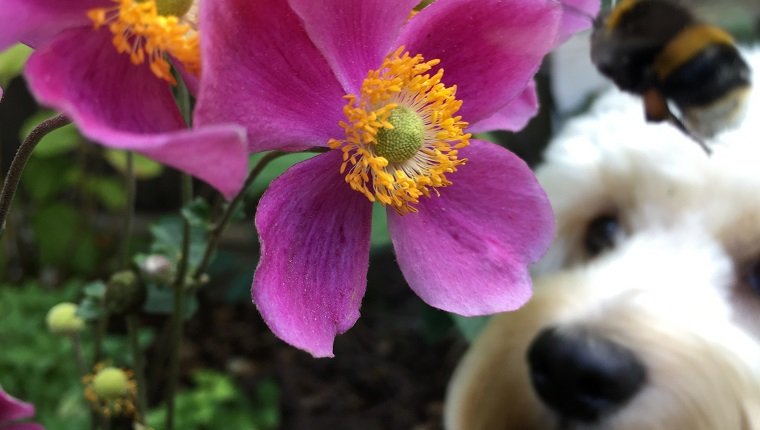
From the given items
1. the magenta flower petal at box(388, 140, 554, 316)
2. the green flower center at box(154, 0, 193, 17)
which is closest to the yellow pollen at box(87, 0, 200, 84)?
the green flower center at box(154, 0, 193, 17)

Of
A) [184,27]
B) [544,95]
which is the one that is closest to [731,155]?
[544,95]

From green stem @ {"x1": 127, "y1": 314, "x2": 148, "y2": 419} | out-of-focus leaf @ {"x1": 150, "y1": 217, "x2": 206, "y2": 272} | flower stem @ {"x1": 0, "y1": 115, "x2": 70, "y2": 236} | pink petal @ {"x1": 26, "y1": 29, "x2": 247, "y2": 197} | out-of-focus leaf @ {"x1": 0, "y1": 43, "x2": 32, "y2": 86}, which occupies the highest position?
pink petal @ {"x1": 26, "y1": 29, "x2": 247, "y2": 197}

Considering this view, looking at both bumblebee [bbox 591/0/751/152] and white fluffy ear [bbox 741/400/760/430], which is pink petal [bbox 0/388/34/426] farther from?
white fluffy ear [bbox 741/400/760/430]

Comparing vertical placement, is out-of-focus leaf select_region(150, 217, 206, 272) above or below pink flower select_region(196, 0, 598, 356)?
below

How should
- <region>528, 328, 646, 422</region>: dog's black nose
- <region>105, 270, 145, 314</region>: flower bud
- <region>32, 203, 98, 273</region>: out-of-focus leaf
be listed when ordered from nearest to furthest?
<region>105, 270, 145, 314</region>: flower bud < <region>528, 328, 646, 422</region>: dog's black nose < <region>32, 203, 98, 273</region>: out-of-focus leaf

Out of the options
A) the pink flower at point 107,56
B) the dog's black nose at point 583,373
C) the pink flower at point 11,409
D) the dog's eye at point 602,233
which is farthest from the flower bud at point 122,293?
the dog's eye at point 602,233

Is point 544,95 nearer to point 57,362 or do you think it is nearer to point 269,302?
point 57,362

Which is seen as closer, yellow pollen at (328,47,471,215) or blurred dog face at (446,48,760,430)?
yellow pollen at (328,47,471,215)
